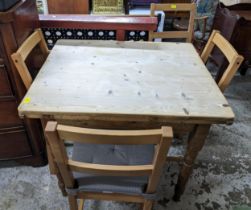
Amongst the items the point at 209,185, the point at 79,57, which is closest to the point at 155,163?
the point at 79,57

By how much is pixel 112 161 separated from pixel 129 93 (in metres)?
0.34

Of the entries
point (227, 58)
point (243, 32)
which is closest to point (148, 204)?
point (227, 58)

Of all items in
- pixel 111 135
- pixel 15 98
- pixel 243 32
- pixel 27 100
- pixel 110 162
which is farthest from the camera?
pixel 243 32

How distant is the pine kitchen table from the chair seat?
15 centimetres

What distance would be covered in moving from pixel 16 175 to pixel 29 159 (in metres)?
0.15

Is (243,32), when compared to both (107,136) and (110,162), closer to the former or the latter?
(110,162)

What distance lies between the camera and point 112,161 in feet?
3.50

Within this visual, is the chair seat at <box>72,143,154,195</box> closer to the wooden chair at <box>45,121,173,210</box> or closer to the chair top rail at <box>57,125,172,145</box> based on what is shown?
the wooden chair at <box>45,121,173,210</box>

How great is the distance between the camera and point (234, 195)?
4.80ft

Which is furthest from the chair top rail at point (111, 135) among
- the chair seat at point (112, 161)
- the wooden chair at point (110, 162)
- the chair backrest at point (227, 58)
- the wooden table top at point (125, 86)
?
the chair backrest at point (227, 58)

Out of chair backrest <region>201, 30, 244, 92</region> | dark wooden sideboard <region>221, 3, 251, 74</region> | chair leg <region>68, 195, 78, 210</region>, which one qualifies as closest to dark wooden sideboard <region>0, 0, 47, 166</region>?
chair leg <region>68, 195, 78, 210</region>

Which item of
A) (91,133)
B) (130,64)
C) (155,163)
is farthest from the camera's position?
(130,64)

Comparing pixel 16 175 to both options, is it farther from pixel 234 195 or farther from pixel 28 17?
pixel 234 195

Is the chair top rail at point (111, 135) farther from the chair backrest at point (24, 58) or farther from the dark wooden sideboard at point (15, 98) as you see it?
the dark wooden sideboard at point (15, 98)
